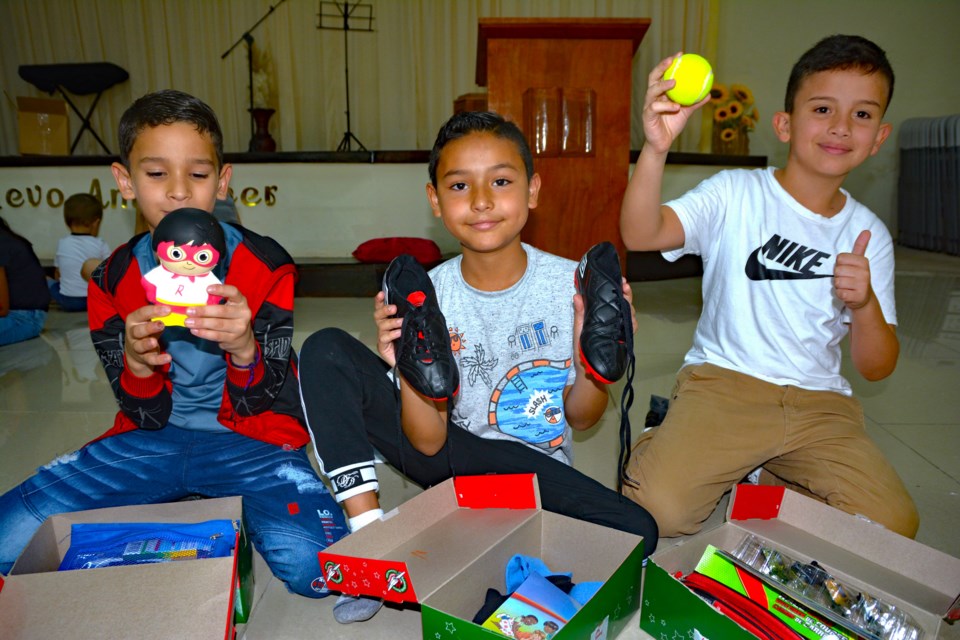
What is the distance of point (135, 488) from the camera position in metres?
1.35

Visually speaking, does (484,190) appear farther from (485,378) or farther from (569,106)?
(569,106)

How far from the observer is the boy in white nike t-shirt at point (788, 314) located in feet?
4.89

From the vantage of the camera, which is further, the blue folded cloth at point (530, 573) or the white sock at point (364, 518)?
the white sock at point (364, 518)

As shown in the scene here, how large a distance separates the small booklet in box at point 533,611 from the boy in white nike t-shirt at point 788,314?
0.44 metres

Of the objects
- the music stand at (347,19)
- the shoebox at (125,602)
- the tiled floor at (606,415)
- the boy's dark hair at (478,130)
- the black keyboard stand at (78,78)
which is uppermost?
the music stand at (347,19)

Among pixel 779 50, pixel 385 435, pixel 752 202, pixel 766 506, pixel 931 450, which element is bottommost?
pixel 931 450

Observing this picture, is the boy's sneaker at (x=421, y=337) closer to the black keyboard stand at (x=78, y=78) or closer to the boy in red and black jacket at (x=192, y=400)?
the boy in red and black jacket at (x=192, y=400)

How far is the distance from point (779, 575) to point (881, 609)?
16 centimetres

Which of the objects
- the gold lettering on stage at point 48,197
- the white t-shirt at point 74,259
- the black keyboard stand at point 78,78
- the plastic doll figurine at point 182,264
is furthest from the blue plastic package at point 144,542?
the black keyboard stand at point 78,78

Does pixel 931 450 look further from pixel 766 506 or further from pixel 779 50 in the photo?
pixel 779 50

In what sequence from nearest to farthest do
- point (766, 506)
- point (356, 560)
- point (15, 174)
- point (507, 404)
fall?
point (356, 560) < point (766, 506) < point (507, 404) < point (15, 174)

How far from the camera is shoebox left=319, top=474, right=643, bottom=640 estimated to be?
1.03 metres

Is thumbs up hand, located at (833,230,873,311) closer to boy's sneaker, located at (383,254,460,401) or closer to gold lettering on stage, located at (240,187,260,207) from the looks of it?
boy's sneaker, located at (383,254,460,401)

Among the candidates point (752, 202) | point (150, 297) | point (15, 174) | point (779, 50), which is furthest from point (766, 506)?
point (779, 50)
